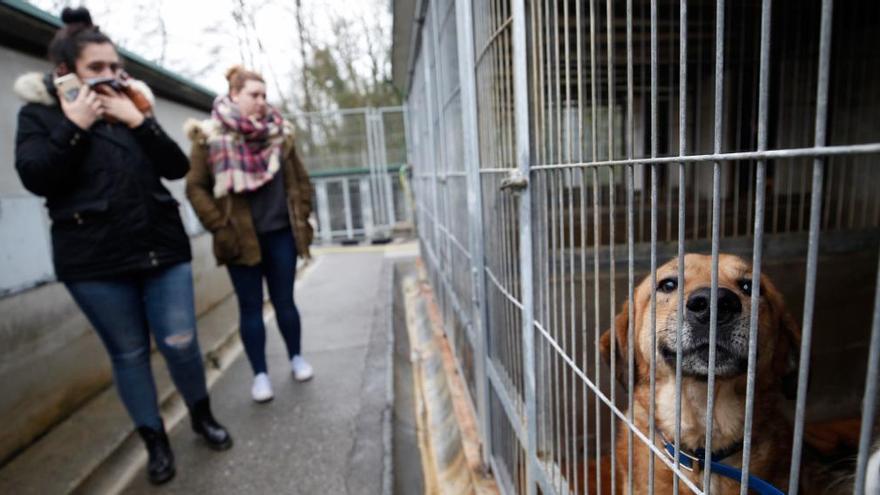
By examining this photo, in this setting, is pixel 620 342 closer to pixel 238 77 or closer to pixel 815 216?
pixel 815 216

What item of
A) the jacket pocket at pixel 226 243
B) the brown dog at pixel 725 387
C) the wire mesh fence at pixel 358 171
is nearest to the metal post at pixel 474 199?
the brown dog at pixel 725 387

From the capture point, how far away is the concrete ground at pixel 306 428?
92.7 inches

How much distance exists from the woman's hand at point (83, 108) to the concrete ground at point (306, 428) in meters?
1.76

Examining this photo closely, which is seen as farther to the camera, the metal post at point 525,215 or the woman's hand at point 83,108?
the woman's hand at point 83,108

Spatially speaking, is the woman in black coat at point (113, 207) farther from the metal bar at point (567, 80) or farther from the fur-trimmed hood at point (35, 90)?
the metal bar at point (567, 80)

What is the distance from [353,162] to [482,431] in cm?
1061

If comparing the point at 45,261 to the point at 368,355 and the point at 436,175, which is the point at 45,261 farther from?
the point at 436,175

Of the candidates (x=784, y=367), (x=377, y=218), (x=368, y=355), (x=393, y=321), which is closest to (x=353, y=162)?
(x=377, y=218)

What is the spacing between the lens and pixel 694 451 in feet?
4.60

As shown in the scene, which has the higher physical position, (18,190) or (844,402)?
(18,190)

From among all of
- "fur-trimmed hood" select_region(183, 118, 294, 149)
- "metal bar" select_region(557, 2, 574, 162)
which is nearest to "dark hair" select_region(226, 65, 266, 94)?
"fur-trimmed hood" select_region(183, 118, 294, 149)

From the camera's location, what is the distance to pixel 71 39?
80.0 inches

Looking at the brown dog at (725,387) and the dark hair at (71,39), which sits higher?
the dark hair at (71,39)

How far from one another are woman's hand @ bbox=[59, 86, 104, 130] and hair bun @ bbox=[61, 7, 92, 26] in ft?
1.09
